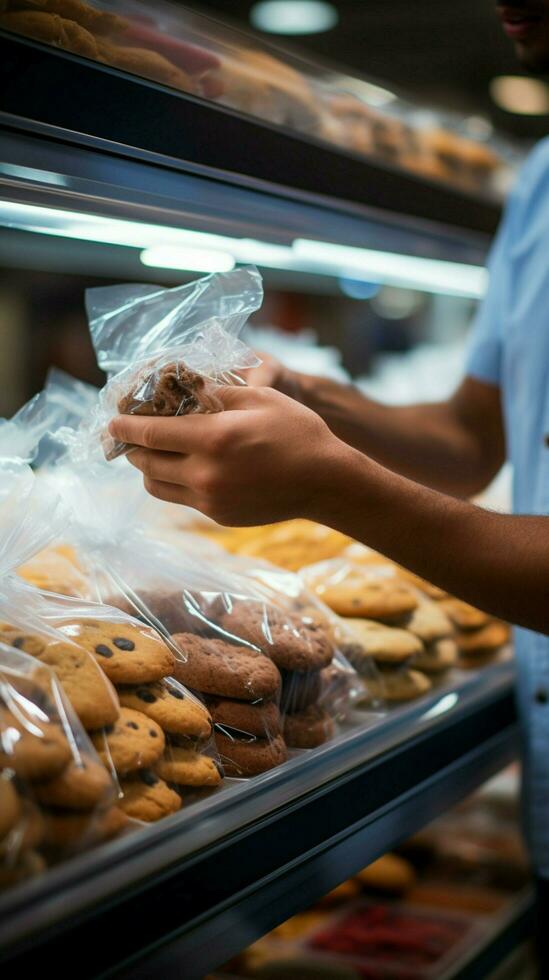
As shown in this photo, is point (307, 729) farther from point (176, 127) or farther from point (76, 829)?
point (176, 127)

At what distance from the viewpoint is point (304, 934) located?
1784mm

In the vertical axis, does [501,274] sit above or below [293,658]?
above

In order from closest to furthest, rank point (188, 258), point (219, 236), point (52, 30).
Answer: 1. point (52, 30)
2. point (219, 236)
3. point (188, 258)

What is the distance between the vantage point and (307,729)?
1124 millimetres

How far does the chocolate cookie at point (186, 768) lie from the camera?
906 millimetres

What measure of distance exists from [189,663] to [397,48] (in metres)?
1.80

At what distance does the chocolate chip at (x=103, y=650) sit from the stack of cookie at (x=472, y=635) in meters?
0.81

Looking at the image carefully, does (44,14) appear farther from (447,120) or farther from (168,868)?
(447,120)

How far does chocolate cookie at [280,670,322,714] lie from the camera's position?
1.12 meters

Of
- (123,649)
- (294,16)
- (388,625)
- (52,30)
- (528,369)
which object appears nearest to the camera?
(52,30)

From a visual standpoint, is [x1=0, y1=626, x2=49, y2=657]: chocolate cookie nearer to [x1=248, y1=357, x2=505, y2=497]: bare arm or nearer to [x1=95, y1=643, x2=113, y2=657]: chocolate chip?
[x1=95, y1=643, x2=113, y2=657]: chocolate chip

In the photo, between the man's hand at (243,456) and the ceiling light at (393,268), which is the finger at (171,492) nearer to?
the man's hand at (243,456)

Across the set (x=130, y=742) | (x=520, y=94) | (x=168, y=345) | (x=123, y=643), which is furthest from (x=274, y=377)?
(x=520, y=94)

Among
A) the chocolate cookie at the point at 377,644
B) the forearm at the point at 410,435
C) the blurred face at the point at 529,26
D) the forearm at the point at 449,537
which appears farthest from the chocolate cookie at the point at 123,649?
the blurred face at the point at 529,26
